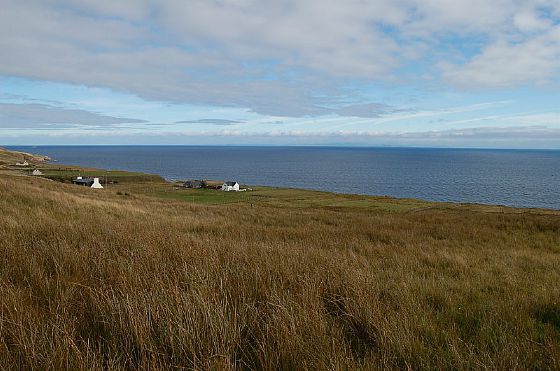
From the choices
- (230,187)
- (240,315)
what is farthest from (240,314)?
(230,187)

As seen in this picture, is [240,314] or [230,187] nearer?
[240,314]

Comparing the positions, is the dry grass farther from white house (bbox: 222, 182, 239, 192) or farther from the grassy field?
white house (bbox: 222, 182, 239, 192)

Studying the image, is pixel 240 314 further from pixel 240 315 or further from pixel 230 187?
pixel 230 187

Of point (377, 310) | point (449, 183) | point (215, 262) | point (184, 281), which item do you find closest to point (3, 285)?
point (184, 281)

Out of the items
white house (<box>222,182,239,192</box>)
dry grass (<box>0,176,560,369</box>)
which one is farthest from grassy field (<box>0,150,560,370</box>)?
white house (<box>222,182,239,192</box>)

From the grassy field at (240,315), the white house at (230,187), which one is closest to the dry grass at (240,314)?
the grassy field at (240,315)

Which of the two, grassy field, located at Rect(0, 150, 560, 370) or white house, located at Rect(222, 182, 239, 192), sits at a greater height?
grassy field, located at Rect(0, 150, 560, 370)

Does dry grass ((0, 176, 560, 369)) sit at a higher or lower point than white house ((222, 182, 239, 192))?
higher

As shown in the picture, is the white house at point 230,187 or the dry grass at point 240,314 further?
the white house at point 230,187

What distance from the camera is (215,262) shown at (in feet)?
19.7

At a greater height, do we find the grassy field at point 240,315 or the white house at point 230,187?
the grassy field at point 240,315

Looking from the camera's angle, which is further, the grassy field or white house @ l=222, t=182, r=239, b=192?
white house @ l=222, t=182, r=239, b=192

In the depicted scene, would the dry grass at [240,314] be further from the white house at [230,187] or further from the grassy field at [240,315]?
the white house at [230,187]

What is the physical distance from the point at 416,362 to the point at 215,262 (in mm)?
3396
